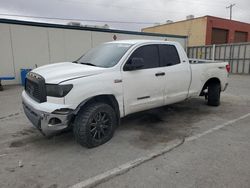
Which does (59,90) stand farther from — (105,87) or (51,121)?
(105,87)

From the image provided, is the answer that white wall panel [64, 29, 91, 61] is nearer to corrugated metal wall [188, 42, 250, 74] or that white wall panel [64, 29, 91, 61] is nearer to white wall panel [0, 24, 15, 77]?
white wall panel [0, 24, 15, 77]

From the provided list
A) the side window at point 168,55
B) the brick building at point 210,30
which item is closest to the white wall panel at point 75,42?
the side window at point 168,55

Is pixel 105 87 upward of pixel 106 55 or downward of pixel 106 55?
downward

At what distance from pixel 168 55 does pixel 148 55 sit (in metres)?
0.66

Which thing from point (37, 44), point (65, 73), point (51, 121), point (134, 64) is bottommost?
point (51, 121)

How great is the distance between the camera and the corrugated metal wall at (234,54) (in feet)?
57.9

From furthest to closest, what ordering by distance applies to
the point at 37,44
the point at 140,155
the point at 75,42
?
the point at 75,42
the point at 37,44
the point at 140,155

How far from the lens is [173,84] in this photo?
4.92 m

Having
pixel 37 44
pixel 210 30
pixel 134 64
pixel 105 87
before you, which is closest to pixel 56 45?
pixel 37 44

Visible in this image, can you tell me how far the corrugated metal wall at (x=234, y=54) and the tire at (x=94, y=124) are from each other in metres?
17.6

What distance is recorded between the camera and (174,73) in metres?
4.91

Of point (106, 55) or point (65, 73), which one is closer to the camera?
point (65, 73)

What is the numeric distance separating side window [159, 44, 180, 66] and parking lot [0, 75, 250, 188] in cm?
148

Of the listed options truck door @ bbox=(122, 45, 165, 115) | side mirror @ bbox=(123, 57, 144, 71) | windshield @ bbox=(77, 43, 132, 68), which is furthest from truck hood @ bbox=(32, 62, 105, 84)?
truck door @ bbox=(122, 45, 165, 115)
